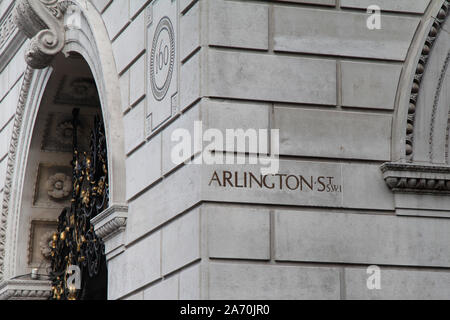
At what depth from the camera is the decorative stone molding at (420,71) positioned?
45.6 feet

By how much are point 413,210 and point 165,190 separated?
3.11 meters

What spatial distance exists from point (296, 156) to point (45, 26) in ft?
22.6

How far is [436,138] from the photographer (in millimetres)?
14047

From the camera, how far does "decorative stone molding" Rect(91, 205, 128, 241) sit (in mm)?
15289

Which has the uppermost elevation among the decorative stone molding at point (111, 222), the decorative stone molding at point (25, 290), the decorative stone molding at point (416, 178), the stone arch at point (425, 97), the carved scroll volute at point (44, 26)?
the carved scroll volute at point (44, 26)

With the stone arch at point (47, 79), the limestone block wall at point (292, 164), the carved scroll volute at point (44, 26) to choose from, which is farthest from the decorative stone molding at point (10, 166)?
the limestone block wall at point (292, 164)

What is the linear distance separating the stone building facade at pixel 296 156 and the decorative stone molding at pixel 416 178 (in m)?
0.02

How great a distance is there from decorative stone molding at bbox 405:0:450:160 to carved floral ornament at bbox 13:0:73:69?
6.50m

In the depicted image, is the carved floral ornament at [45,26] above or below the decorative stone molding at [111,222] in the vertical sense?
above

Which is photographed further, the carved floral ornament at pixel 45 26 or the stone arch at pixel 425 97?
the carved floral ornament at pixel 45 26

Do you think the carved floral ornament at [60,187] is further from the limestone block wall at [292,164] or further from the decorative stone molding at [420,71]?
the decorative stone molding at [420,71]
